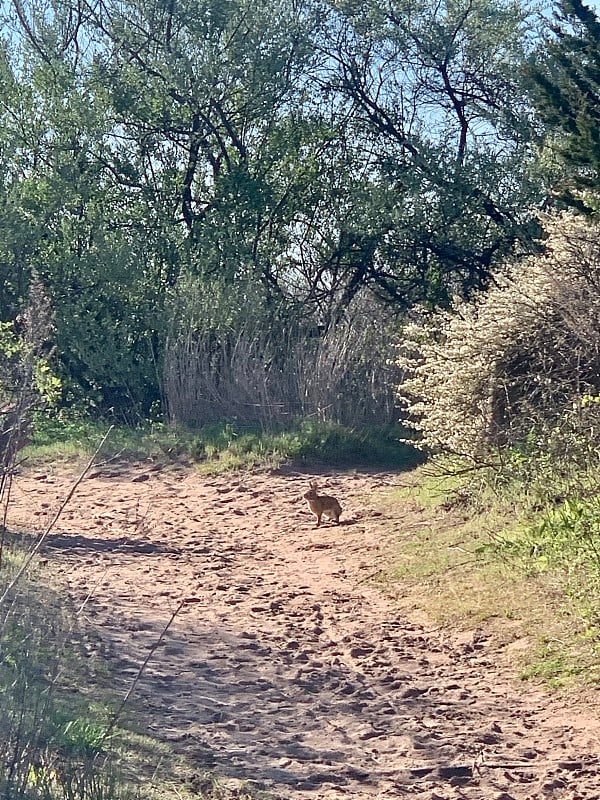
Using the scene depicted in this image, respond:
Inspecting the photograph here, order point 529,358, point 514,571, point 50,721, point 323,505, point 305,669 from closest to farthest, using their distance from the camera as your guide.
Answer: point 50,721 < point 305,669 < point 514,571 < point 529,358 < point 323,505

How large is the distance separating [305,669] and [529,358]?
454 centimetres

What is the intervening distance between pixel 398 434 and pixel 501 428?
4.51 metres

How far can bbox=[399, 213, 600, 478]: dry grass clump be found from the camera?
9.26 metres

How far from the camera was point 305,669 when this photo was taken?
6289 millimetres

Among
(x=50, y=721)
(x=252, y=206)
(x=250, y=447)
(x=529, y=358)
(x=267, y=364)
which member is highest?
(x=252, y=206)

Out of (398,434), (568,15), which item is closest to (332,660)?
(568,15)

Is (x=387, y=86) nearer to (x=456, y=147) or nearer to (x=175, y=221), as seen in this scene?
(x=456, y=147)

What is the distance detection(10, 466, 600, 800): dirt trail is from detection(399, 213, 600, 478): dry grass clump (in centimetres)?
128

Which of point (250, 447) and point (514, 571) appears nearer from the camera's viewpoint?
point (514, 571)

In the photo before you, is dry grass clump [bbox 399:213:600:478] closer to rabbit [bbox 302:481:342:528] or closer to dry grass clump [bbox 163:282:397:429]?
rabbit [bbox 302:481:342:528]

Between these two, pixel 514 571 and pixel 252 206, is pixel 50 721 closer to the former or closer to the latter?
pixel 514 571

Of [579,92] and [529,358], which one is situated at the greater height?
[579,92]

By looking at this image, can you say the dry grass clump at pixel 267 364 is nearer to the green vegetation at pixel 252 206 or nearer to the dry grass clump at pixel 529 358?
the green vegetation at pixel 252 206

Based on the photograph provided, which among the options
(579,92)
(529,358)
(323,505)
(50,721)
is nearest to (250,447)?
(323,505)
